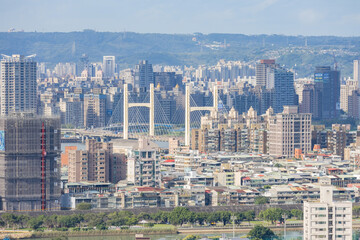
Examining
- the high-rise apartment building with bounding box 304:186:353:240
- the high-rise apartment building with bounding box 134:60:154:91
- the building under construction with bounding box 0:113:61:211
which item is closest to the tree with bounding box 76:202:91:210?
the building under construction with bounding box 0:113:61:211

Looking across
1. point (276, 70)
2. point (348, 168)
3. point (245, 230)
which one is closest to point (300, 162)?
point (348, 168)

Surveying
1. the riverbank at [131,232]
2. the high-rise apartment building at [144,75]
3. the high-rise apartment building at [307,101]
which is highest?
the high-rise apartment building at [144,75]

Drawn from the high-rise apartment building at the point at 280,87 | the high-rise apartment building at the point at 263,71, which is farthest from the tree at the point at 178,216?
the high-rise apartment building at the point at 263,71

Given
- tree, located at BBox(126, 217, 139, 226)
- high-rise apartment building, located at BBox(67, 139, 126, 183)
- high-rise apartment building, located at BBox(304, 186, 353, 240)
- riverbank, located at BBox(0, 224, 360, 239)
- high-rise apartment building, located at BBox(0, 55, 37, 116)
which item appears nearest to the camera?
high-rise apartment building, located at BBox(304, 186, 353, 240)

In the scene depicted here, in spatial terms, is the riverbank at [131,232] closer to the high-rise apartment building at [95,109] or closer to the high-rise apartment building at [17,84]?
the high-rise apartment building at [17,84]

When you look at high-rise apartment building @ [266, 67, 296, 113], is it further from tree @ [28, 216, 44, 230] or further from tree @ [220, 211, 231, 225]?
tree @ [28, 216, 44, 230]

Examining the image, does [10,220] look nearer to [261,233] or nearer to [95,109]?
[261,233]
